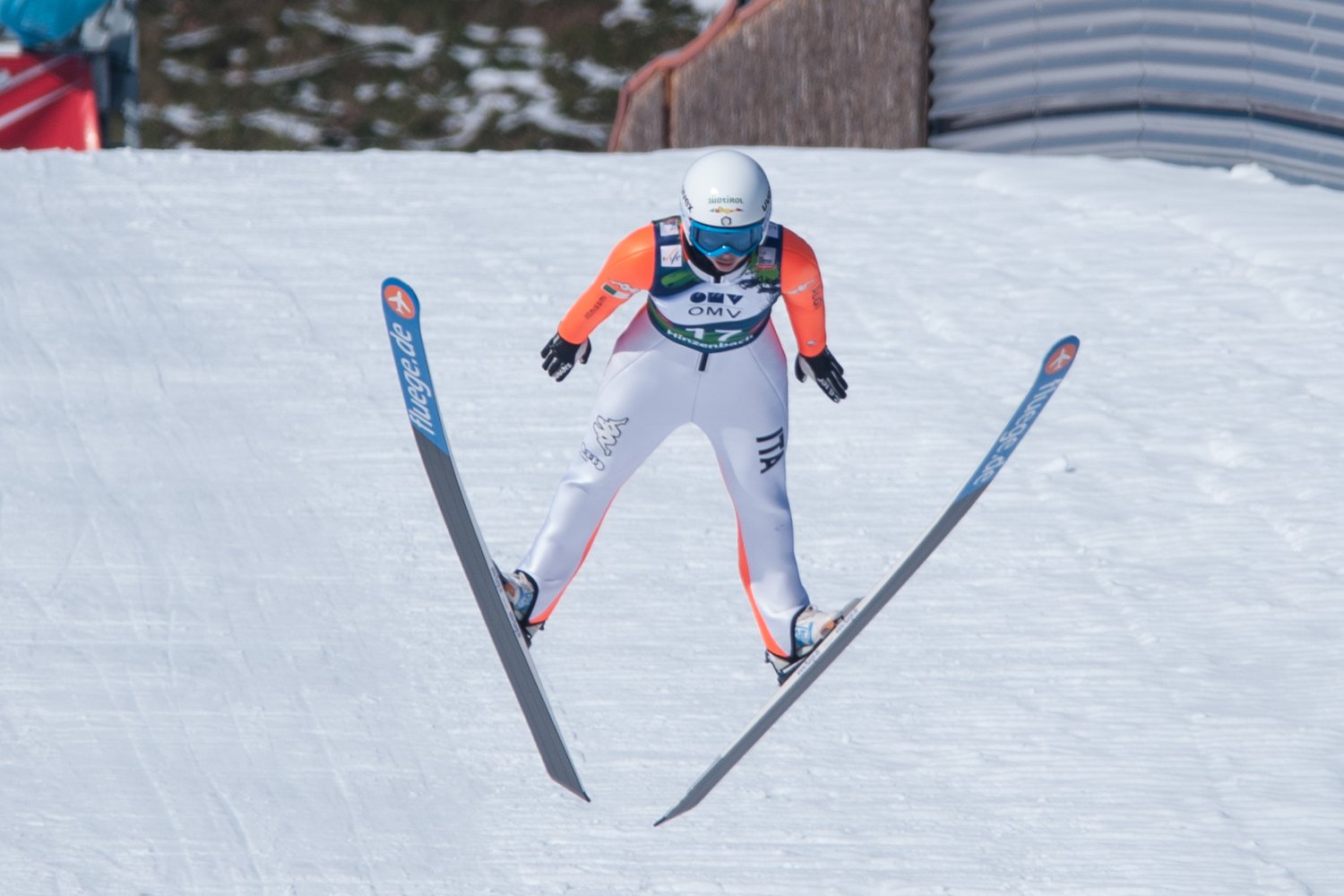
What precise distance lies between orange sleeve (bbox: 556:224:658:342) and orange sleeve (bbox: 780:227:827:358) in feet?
1.16

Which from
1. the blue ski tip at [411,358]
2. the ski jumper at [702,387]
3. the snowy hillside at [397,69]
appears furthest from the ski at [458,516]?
the snowy hillside at [397,69]

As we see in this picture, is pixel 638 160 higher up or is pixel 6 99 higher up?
pixel 638 160

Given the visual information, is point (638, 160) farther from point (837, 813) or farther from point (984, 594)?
point (837, 813)

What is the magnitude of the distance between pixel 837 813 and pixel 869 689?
29.6 inches

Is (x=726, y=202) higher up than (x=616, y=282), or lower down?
higher up

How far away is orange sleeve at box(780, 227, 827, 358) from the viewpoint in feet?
14.0

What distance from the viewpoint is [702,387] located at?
14.3 ft

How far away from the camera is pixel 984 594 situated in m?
5.93

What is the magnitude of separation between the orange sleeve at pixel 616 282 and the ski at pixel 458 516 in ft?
1.46

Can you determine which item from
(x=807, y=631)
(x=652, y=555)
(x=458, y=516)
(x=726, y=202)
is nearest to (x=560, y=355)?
(x=458, y=516)

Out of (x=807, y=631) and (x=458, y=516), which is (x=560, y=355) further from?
(x=807, y=631)

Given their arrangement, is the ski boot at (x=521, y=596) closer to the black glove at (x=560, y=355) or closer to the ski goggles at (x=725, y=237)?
the black glove at (x=560, y=355)

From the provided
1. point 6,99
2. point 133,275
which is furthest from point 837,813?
point 6,99

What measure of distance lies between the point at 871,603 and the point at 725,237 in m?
1.04
